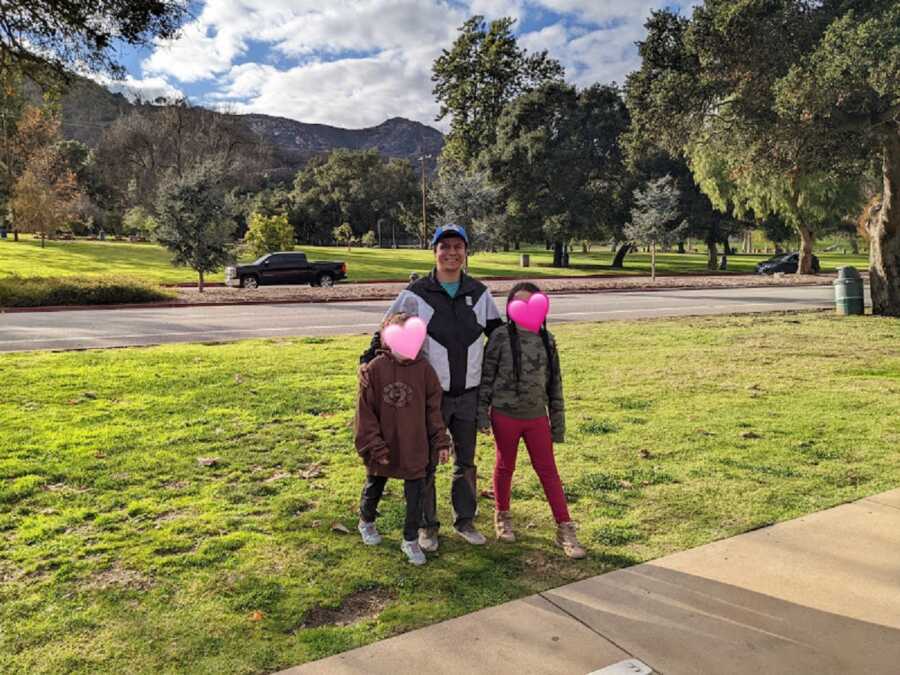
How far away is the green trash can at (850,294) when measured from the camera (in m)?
15.1

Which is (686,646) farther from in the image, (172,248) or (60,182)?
(60,182)

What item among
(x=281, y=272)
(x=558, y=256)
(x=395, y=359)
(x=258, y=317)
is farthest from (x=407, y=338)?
(x=558, y=256)

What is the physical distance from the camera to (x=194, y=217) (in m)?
21.8

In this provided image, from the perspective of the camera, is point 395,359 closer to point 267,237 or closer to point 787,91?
point 787,91

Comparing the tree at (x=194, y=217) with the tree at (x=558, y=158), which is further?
the tree at (x=558, y=158)

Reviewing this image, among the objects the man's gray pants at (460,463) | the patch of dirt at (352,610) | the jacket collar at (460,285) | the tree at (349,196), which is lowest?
the patch of dirt at (352,610)

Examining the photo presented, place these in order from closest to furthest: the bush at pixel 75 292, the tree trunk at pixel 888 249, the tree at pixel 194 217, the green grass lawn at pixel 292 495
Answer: the green grass lawn at pixel 292 495, the tree trunk at pixel 888 249, the bush at pixel 75 292, the tree at pixel 194 217

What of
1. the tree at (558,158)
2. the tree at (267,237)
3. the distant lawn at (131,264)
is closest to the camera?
the distant lawn at (131,264)

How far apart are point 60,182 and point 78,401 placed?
160 ft

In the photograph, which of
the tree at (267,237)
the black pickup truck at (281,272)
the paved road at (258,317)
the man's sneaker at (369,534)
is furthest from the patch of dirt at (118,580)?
the tree at (267,237)

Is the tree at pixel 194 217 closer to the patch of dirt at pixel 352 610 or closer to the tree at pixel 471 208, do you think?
the tree at pixel 471 208

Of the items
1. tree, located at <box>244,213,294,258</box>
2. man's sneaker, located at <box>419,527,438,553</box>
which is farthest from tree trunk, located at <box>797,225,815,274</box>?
man's sneaker, located at <box>419,527,438,553</box>

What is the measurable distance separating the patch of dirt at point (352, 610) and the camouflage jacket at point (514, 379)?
3.51 feet

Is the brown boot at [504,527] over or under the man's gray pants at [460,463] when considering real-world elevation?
under
